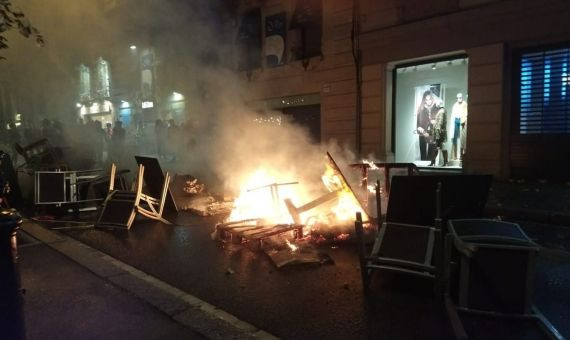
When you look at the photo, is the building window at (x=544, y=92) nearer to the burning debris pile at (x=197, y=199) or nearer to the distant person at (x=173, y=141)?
the burning debris pile at (x=197, y=199)

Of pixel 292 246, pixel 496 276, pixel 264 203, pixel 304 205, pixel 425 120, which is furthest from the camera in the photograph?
pixel 425 120

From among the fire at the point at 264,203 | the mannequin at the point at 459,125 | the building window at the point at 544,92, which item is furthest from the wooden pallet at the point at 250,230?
the mannequin at the point at 459,125

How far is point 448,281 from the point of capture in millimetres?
3234

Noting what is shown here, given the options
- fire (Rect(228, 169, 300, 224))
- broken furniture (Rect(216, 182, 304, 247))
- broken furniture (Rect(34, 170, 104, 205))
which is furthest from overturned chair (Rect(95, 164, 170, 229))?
broken furniture (Rect(216, 182, 304, 247))

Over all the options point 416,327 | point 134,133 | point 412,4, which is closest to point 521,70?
point 412,4

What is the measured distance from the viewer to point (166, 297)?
359 cm

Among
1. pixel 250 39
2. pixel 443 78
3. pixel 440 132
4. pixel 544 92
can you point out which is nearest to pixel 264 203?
pixel 440 132

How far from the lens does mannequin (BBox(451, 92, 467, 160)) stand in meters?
10.1

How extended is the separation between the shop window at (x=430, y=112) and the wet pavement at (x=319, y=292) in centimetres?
545

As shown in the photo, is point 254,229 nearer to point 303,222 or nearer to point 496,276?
point 303,222

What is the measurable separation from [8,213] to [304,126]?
37.5ft

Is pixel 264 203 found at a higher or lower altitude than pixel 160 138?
lower

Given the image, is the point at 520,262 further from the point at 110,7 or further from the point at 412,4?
the point at 110,7

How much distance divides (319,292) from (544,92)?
7372mm
